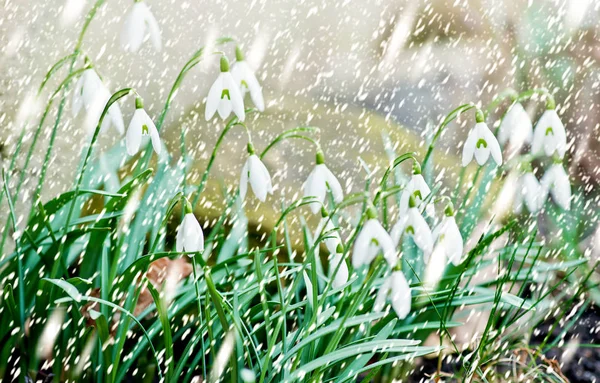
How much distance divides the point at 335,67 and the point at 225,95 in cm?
115

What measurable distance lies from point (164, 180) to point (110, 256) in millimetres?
314

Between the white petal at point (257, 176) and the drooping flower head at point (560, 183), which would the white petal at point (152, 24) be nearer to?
the white petal at point (257, 176)

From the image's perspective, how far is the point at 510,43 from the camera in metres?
2.42

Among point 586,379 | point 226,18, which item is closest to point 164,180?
point 226,18

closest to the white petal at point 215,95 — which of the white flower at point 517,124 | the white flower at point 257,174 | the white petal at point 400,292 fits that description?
the white flower at point 257,174

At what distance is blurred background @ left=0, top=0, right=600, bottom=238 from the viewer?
1788 millimetres

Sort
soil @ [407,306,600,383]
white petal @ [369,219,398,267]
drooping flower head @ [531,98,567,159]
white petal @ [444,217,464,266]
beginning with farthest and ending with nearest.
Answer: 1. soil @ [407,306,600,383]
2. drooping flower head @ [531,98,567,159]
3. white petal @ [444,217,464,266]
4. white petal @ [369,219,398,267]

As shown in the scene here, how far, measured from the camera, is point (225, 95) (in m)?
1.13

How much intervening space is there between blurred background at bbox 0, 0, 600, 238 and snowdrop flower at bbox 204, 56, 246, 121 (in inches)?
26.8

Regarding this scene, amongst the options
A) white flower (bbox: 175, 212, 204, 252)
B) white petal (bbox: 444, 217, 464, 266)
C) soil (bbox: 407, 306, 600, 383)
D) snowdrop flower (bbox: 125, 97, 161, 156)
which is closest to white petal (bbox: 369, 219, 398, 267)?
white petal (bbox: 444, 217, 464, 266)

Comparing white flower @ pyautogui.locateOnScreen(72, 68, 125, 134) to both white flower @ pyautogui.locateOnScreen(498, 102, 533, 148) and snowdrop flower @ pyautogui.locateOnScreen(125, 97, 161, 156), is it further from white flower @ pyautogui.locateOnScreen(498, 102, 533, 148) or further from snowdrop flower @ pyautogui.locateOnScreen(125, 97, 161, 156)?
white flower @ pyautogui.locateOnScreen(498, 102, 533, 148)

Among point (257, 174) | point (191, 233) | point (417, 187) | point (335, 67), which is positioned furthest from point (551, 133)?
point (335, 67)

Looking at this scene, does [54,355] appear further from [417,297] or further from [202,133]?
[202,133]

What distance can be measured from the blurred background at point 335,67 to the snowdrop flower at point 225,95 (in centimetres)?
68
